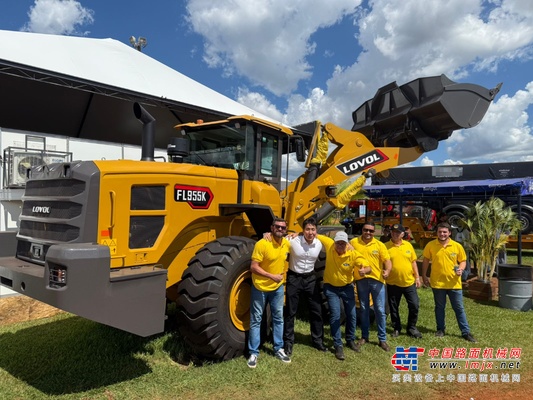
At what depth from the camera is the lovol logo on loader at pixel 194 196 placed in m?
4.47

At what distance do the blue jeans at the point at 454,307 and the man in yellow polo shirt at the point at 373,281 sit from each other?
3.21 ft

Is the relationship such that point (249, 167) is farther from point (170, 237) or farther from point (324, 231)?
point (324, 231)

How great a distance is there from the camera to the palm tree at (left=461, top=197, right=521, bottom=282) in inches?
333

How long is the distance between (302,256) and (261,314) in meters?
0.82

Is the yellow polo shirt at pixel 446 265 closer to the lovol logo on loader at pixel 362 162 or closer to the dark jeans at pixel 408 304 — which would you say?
the dark jeans at pixel 408 304

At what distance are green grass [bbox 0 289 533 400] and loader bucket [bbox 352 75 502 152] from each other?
3119mm

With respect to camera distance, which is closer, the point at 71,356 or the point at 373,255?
the point at 71,356

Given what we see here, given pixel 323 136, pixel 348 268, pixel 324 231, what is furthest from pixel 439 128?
pixel 348 268

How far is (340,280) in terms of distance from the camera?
476 cm

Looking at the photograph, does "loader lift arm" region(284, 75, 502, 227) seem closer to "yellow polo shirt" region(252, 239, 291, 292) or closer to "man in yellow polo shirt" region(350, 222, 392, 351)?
"man in yellow polo shirt" region(350, 222, 392, 351)

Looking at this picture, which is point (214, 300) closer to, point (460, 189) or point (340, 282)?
point (340, 282)

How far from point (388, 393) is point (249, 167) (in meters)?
3.11

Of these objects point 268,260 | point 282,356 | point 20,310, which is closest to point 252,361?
point 282,356

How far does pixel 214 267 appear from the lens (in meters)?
4.23
